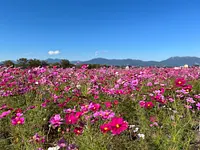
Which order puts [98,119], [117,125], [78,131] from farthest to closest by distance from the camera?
[98,119], [78,131], [117,125]

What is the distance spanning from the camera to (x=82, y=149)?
2297mm

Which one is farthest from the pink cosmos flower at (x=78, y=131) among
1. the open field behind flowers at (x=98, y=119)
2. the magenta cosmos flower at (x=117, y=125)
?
the magenta cosmos flower at (x=117, y=125)

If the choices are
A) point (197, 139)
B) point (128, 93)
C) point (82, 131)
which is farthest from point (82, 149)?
point (128, 93)

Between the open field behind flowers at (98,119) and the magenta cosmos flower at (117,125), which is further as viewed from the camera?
the open field behind flowers at (98,119)

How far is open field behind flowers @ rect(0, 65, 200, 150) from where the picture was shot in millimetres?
2295

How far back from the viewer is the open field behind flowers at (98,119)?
2.29 m

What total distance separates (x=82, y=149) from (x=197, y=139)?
1616 millimetres

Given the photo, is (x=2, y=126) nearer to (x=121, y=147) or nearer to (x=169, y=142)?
(x=121, y=147)

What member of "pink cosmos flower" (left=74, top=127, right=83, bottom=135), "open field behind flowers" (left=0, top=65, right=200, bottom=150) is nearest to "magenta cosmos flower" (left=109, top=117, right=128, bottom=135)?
"open field behind flowers" (left=0, top=65, right=200, bottom=150)

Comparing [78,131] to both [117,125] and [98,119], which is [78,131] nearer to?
[98,119]

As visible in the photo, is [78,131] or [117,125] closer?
[117,125]

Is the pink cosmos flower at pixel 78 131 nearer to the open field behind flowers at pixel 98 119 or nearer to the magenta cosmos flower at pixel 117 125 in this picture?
the open field behind flowers at pixel 98 119

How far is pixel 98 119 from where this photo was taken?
8.48 ft

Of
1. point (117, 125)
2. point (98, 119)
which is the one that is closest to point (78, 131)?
point (98, 119)
